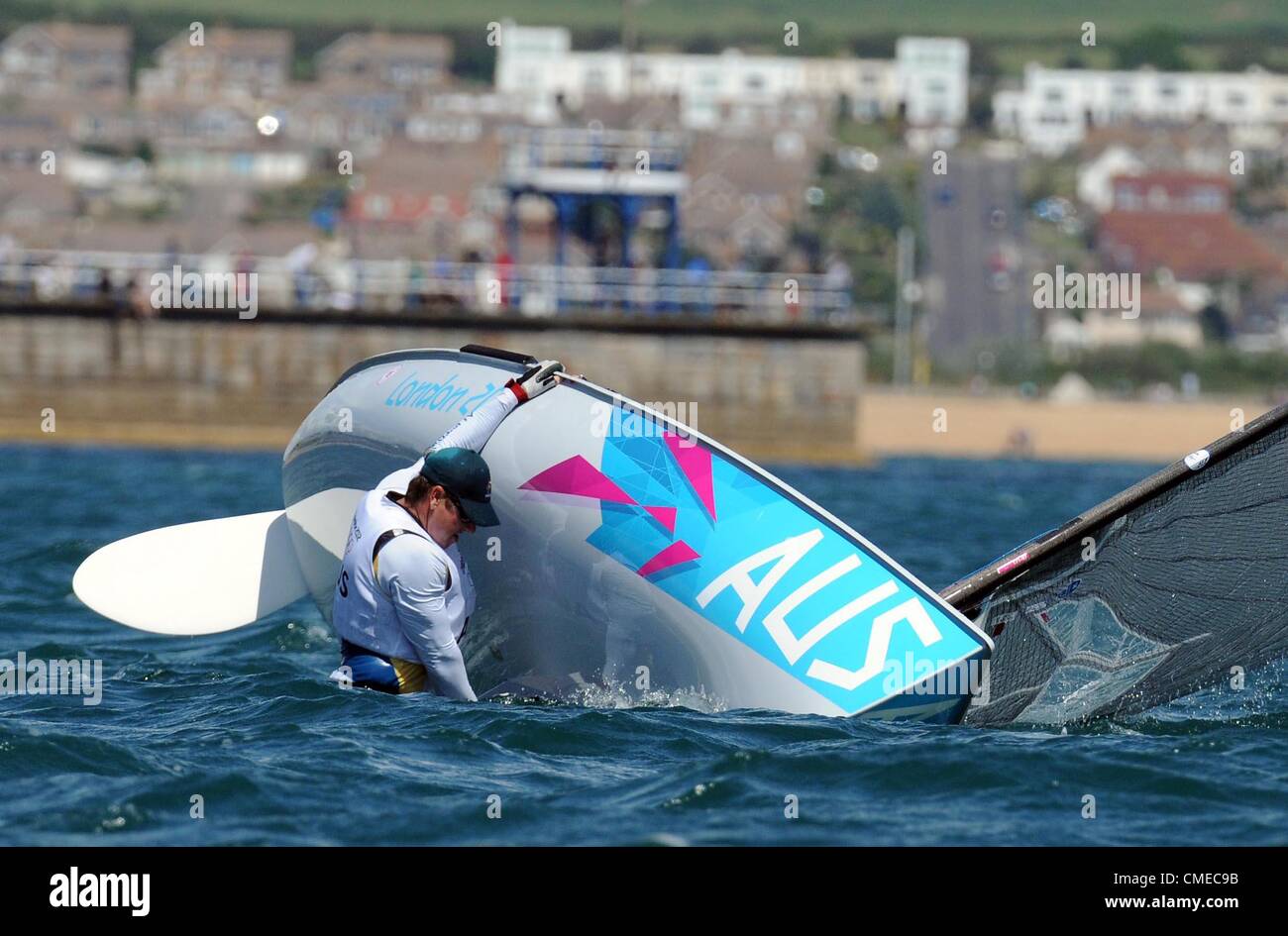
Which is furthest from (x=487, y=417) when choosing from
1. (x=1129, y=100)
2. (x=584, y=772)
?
(x=1129, y=100)

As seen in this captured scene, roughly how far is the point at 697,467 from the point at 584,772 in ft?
4.07

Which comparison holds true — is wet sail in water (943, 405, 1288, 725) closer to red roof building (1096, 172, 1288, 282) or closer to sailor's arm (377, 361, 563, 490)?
sailor's arm (377, 361, 563, 490)

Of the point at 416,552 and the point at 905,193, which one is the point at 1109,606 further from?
the point at 905,193

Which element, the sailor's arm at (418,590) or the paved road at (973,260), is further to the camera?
the paved road at (973,260)

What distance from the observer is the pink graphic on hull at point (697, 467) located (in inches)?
271

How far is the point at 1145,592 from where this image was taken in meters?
7.15

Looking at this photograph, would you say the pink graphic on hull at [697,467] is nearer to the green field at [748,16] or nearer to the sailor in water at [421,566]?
the sailor in water at [421,566]

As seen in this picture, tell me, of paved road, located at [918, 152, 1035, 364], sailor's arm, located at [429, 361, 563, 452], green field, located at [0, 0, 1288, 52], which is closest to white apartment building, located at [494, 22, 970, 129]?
green field, located at [0, 0, 1288, 52]

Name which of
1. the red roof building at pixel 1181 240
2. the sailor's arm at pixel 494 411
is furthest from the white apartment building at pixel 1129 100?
the sailor's arm at pixel 494 411

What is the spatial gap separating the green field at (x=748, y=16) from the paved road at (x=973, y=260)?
5360 cm

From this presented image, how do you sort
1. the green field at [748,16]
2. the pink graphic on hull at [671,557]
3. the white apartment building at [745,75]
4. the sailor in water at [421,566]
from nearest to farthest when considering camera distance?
the pink graphic on hull at [671,557], the sailor in water at [421,566], the white apartment building at [745,75], the green field at [748,16]

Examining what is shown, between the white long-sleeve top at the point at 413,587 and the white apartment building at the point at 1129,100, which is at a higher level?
the white apartment building at the point at 1129,100

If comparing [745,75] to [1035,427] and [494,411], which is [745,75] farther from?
[494,411]

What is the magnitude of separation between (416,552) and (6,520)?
9684 mm
